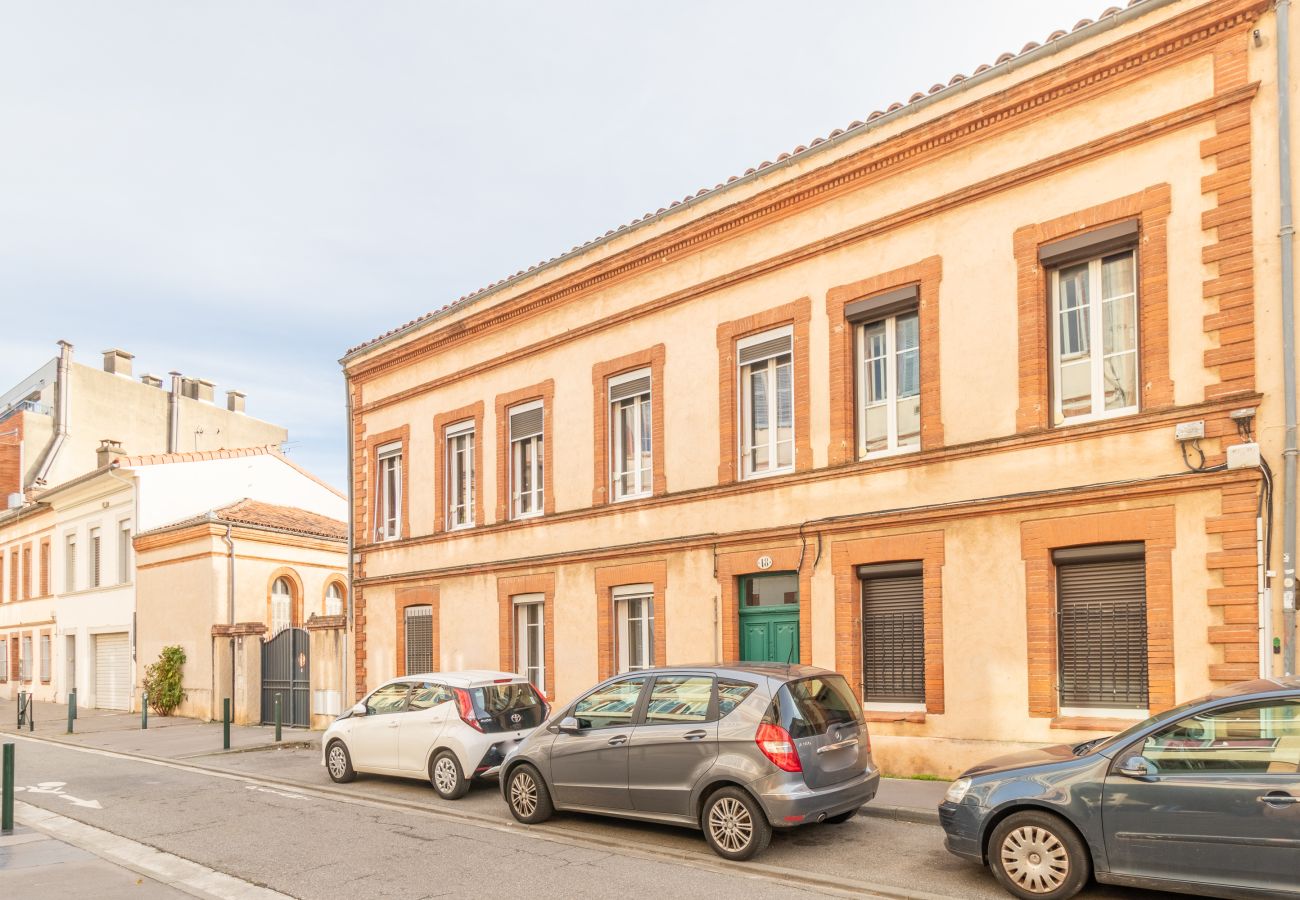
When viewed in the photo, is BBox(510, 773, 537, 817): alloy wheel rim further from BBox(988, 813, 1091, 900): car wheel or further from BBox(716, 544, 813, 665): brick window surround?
BBox(988, 813, 1091, 900): car wheel

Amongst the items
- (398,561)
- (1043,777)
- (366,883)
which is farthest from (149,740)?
(1043,777)

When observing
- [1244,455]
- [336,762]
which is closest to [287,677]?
[336,762]

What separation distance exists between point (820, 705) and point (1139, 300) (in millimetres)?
5455

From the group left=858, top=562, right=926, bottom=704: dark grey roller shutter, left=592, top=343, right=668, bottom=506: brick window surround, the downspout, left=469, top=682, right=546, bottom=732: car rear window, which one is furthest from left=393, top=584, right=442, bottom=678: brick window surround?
the downspout

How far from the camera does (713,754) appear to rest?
8719mm

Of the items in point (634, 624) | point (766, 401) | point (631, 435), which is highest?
point (766, 401)

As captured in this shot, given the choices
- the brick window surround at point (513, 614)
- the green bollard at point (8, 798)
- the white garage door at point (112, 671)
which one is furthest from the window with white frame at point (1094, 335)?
the white garage door at point (112, 671)

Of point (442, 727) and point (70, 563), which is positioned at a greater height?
point (70, 563)

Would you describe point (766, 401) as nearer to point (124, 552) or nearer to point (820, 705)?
point (820, 705)

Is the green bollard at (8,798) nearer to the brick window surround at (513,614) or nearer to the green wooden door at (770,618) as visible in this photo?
the brick window surround at (513,614)

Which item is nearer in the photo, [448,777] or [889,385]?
[448,777]

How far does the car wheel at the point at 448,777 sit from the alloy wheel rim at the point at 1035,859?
21.8 feet

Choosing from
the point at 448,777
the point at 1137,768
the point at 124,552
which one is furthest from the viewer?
the point at 124,552

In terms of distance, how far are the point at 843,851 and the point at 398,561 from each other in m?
13.2
